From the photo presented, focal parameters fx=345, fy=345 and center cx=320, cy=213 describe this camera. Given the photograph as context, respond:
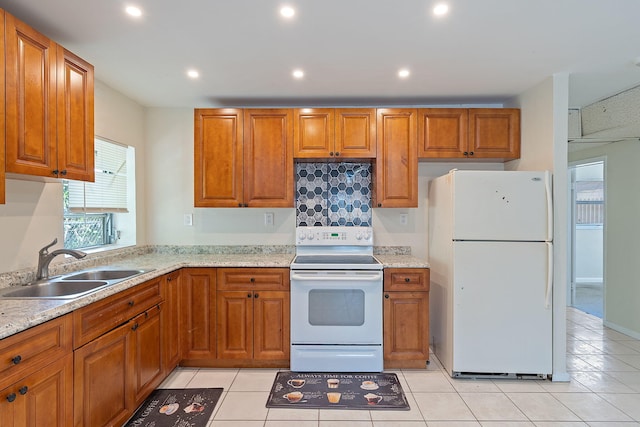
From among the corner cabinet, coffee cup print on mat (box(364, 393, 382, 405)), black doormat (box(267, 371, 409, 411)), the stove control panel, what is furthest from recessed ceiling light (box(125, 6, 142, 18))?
coffee cup print on mat (box(364, 393, 382, 405))

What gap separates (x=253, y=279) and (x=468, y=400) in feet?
5.87

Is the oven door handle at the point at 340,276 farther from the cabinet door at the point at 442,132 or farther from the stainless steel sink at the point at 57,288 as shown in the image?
the stainless steel sink at the point at 57,288

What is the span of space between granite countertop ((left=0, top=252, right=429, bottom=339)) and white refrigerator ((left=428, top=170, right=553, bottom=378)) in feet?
1.34

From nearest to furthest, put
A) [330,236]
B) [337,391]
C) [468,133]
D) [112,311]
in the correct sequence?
1. [112,311]
2. [337,391]
3. [468,133]
4. [330,236]

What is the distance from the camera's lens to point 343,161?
10.8 ft

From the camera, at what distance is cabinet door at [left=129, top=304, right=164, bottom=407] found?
2.14m

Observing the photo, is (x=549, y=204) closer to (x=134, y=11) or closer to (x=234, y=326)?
(x=234, y=326)

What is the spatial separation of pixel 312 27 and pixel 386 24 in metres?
0.42

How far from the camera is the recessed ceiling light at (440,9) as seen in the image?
1.77 meters

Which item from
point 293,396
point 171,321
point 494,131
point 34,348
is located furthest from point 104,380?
point 494,131

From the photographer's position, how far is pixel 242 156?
308 centimetres

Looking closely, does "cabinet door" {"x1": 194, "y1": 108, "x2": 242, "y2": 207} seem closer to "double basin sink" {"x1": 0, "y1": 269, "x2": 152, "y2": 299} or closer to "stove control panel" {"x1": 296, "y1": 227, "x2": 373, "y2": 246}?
"stove control panel" {"x1": 296, "y1": 227, "x2": 373, "y2": 246}

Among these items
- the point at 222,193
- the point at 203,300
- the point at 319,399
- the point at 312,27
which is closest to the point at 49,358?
the point at 203,300

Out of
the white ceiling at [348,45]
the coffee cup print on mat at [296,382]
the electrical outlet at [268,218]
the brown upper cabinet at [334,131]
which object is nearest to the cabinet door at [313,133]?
the brown upper cabinet at [334,131]
